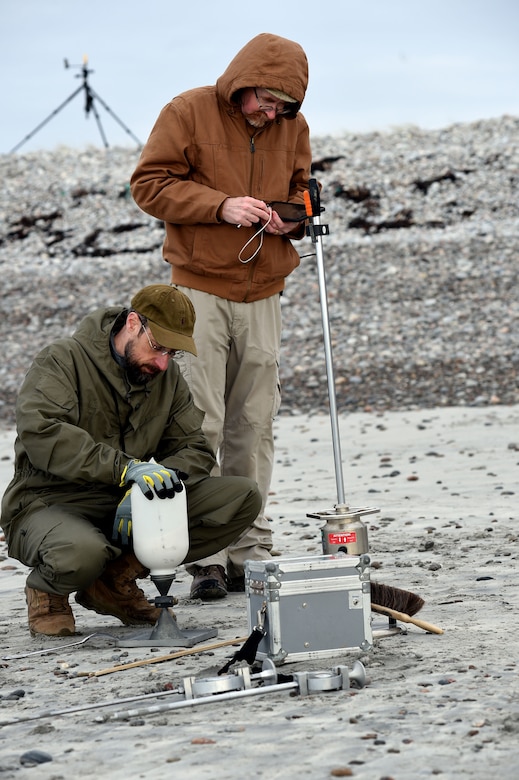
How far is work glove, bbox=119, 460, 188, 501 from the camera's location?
3732mm

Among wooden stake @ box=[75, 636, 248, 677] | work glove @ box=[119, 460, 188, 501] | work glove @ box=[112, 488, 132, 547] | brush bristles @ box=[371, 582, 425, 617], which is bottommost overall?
wooden stake @ box=[75, 636, 248, 677]

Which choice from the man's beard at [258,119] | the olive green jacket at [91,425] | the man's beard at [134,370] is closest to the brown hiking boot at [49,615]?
the olive green jacket at [91,425]

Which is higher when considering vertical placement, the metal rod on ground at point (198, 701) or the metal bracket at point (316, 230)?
the metal bracket at point (316, 230)

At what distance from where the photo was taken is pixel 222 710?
10.1 ft

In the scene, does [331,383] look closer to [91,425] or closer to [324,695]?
[91,425]

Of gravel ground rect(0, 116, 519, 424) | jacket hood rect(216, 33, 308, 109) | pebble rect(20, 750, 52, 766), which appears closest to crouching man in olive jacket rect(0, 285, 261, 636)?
jacket hood rect(216, 33, 308, 109)

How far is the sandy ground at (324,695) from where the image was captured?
263 centimetres

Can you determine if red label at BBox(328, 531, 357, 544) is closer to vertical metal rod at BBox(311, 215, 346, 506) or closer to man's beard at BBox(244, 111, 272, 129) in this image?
vertical metal rod at BBox(311, 215, 346, 506)

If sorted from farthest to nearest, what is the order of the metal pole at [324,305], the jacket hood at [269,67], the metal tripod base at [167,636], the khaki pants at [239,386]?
1. the khaki pants at [239,386]
2. the jacket hood at [269,67]
3. the metal pole at [324,305]
4. the metal tripod base at [167,636]

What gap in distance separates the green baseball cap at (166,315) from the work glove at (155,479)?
1.47 ft

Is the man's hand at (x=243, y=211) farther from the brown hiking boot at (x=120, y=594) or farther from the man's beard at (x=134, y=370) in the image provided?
the brown hiking boot at (x=120, y=594)

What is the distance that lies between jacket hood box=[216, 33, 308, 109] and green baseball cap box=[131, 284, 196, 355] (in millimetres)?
1007

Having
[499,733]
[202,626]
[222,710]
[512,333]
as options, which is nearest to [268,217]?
[202,626]

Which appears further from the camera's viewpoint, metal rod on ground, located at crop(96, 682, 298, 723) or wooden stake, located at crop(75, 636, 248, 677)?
wooden stake, located at crop(75, 636, 248, 677)
